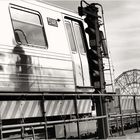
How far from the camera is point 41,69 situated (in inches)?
478

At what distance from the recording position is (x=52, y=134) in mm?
12531

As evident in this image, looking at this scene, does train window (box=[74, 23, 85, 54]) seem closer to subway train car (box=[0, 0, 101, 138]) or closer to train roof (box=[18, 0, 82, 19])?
subway train car (box=[0, 0, 101, 138])

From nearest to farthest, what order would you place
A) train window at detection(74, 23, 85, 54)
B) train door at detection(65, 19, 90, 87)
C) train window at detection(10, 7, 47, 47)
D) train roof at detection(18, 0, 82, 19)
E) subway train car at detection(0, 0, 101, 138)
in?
subway train car at detection(0, 0, 101, 138) → train window at detection(10, 7, 47, 47) → train roof at detection(18, 0, 82, 19) → train door at detection(65, 19, 90, 87) → train window at detection(74, 23, 85, 54)

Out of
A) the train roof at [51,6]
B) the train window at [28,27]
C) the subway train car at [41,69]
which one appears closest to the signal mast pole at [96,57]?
the subway train car at [41,69]

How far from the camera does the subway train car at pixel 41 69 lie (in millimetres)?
10945

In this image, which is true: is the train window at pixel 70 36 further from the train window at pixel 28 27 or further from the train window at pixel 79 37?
the train window at pixel 28 27

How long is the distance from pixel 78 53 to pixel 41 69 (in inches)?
92.0

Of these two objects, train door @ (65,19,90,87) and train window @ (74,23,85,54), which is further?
train window @ (74,23,85,54)

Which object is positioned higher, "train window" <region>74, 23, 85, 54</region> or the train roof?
the train roof

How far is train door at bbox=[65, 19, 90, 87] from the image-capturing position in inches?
546

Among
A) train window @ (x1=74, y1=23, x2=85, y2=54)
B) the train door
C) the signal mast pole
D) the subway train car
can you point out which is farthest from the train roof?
the signal mast pole

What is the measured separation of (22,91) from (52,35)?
2.37 metres

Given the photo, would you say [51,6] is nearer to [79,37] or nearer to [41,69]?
[79,37]

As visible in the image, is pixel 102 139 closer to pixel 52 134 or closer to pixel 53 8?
pixel 52 134
